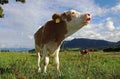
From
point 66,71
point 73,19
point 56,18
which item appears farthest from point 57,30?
point 66,71

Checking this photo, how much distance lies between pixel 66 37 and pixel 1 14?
22061 mm

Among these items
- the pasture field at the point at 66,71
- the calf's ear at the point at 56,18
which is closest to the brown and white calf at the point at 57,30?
the calf's ear at the point at 56,18

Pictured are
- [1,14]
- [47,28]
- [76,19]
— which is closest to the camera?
[76,19]

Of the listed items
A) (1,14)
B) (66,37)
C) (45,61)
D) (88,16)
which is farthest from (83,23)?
(1,14)

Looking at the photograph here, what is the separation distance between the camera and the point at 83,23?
35.6ft

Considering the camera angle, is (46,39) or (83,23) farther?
(46,39)

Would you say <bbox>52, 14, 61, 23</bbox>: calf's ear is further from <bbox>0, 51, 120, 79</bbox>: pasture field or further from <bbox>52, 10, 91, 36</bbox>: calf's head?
<bbox>0, 51, 120, 79</bbox>: pasture field

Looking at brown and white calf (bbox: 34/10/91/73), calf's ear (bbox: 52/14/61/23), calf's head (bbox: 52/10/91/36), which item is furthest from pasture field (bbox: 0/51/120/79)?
calf's ear (bbox: 52/14/61/23)

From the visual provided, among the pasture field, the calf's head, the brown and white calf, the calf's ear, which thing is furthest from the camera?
the calf's ear

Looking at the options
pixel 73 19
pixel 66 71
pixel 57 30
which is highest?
pixel 73 19

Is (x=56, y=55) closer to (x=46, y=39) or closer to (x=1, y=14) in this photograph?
(x=46, y=39)

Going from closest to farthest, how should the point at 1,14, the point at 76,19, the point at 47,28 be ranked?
the point at 76,19
the point at 47,28
the point at 1,14

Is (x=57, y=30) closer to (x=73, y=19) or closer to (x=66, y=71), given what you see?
(x=73, y=19)

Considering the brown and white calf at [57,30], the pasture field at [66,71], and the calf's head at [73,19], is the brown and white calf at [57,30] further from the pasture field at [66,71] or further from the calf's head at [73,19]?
the pasture field at [66,71]
